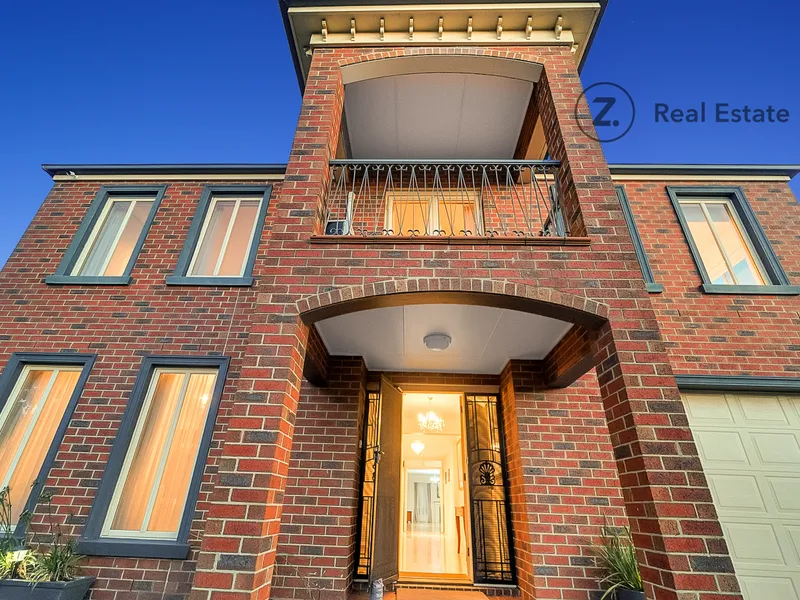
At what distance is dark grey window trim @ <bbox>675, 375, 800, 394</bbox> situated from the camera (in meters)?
3.94

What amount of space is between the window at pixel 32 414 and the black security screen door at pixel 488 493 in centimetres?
481

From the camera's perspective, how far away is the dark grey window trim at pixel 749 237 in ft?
14.5

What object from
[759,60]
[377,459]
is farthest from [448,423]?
[759,60]

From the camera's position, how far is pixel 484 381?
16.6ft

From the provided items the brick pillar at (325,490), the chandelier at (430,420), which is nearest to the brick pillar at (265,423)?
the brick pillar at (325,490)

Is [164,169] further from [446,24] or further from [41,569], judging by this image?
[41,569]

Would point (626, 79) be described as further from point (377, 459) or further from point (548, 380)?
point (377, 459)

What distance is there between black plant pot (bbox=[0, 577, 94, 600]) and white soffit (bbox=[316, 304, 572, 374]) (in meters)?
3.05

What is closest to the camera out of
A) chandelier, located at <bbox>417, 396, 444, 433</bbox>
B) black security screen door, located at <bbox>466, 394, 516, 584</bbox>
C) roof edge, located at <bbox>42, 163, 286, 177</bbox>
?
black security screen door, located at <bbox>466, 394, 516, 584</bbox>

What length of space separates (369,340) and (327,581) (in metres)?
2.50

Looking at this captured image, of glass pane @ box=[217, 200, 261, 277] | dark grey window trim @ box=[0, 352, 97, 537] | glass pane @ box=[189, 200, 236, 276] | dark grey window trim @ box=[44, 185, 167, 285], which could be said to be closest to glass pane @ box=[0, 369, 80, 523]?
dark grey window trim @ box=[0, 352, 97, 537]

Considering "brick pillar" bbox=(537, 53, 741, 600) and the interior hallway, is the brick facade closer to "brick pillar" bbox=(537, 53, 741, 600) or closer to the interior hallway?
"brick pillar" bbox=(537, 53, 741, 600)

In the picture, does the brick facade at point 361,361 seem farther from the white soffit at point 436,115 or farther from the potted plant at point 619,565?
the white soffit at point 436,115

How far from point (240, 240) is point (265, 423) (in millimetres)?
3473
